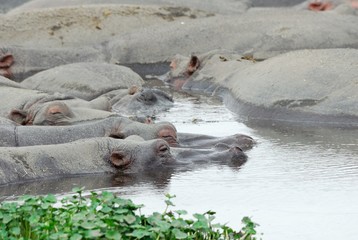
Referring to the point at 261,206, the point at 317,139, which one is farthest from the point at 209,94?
the point at 261,206

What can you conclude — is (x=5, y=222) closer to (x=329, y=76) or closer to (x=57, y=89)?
(x=329, y=76)

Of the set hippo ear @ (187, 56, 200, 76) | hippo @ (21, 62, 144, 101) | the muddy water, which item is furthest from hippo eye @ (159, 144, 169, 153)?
hippo ear @ (187, 56, 200, 76)

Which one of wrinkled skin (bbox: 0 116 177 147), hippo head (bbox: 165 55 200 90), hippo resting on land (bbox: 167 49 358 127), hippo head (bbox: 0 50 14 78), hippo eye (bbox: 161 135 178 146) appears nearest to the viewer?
wrinkled skin (bbox: 0 116 177 147)

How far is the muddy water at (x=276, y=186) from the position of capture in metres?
6.20

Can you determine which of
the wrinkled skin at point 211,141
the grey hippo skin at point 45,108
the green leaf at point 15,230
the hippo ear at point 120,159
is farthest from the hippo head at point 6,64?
the green leaf at point 15,230

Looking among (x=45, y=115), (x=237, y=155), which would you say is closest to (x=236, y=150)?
(x=237, y=155)

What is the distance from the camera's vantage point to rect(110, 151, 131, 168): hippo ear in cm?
779

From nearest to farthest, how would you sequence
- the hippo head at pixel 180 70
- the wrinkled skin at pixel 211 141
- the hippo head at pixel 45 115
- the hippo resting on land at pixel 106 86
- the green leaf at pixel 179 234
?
1. the green leaf at pixel 179 234
2. the wrinkled skin at pixel 211 141
3. the hippo head at pixel 45 115
4. the hippo resting on land at pixel 106 86
5. the hippo head at pixel 180 70

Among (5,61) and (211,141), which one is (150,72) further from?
(211,141)

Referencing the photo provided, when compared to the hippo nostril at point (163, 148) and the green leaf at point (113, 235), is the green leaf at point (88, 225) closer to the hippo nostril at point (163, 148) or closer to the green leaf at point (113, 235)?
the green leaf at point (113, 235)

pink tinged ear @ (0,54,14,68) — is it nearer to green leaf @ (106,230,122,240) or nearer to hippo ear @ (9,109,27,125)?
hippo ear @ (9,109,27,125)

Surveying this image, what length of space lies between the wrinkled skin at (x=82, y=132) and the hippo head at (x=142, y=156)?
492 millimetres

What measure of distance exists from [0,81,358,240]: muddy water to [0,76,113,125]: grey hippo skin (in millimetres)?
1049

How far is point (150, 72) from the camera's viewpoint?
45.6 ft
